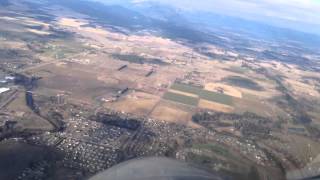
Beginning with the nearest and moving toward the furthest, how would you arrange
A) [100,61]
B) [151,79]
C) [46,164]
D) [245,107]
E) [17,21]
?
[46,164] < [245,107] < [151,79] < [100,61] < [17,21]

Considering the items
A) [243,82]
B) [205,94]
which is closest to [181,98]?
[205,94]

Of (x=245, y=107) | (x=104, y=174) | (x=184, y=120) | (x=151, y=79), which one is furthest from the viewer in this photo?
(x=151, y=79)

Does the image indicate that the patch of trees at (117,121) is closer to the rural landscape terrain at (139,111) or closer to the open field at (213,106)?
the rural landscape terrain at (139,111)

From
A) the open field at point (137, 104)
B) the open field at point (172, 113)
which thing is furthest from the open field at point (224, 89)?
the open field at point (172, 113)

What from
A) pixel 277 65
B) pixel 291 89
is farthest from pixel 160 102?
pixel 277 65

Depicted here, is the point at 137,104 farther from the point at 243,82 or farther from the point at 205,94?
the point at 243,82

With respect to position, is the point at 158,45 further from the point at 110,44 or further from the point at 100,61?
the point at 100,61

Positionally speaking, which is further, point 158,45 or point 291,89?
point 158,45

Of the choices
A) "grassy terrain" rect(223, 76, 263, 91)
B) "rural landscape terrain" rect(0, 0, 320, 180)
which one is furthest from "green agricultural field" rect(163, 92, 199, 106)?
"grassy terrain" rect(223, 76, 263, 91)
